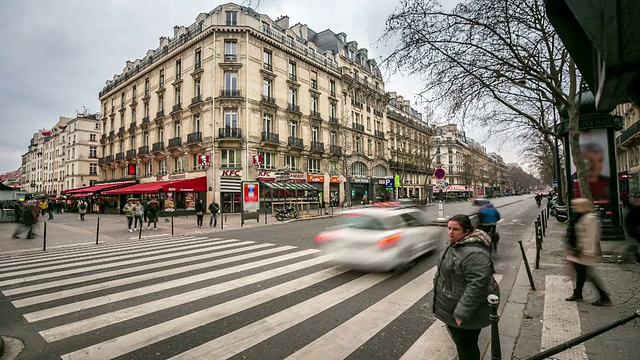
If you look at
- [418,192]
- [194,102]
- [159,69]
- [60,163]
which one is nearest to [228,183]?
[194,102]

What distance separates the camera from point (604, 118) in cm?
1014

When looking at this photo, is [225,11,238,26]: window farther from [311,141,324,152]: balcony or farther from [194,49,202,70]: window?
[311,141,324,152]: balcony

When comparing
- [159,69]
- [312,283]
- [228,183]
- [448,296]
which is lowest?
[312,283]

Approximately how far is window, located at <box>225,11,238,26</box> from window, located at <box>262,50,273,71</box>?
3.89 m

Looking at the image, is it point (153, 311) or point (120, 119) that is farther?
point (120, 119)

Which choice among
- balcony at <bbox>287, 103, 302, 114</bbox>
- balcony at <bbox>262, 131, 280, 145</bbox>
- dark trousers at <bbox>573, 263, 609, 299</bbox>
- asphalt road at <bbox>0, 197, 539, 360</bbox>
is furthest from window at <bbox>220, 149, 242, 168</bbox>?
dark trousers at <bbox>573, 263, 609, 299</bbox>

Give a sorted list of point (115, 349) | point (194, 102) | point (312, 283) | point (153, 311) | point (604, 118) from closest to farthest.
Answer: point (115, 349), point (153, 311), point (312, 283), point (604, 118), point (194, 102)

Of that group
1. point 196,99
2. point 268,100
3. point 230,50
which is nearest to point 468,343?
point 268,100

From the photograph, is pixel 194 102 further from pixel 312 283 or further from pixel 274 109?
pixel 312 283

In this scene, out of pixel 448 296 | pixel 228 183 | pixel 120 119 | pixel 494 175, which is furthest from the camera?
pixel 494 175

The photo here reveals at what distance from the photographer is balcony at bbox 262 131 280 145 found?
3007 centimetres

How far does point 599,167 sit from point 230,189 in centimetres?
2472

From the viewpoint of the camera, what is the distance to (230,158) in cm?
2883

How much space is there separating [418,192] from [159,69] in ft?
167
